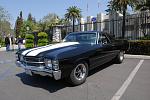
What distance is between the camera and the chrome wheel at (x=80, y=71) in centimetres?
717

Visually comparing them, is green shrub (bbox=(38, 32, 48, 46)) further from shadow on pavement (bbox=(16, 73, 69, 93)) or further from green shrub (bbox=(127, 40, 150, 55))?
shadow on pavement (bbox=(16, 73, 69, 93))

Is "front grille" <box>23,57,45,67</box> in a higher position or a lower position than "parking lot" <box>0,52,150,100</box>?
higher

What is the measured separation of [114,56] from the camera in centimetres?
988

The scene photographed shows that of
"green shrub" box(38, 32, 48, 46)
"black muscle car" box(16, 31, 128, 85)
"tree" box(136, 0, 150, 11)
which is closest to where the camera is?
"black muscle car" box(16, 31, 128, 85)

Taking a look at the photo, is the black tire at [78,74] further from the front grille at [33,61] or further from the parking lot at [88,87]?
the front grille at [33,61]

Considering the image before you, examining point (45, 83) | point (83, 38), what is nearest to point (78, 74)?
point (45, 83)

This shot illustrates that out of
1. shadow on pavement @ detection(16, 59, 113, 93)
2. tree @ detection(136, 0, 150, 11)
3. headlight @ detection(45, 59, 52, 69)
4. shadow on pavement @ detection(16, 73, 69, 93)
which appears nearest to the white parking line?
shadow on pavement @ detection(16, 59, 113, 93)

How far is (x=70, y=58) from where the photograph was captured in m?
6.76

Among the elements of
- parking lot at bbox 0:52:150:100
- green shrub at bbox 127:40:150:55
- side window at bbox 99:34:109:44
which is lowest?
parking lot at bbox 0:52:150:100

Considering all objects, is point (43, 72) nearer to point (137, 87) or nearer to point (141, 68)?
point (137, 87)

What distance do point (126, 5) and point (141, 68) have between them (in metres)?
14.6

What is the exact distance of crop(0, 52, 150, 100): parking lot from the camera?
243 inches

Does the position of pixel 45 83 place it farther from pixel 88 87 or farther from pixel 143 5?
pixel 143 5

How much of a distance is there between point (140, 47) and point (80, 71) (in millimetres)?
7187
